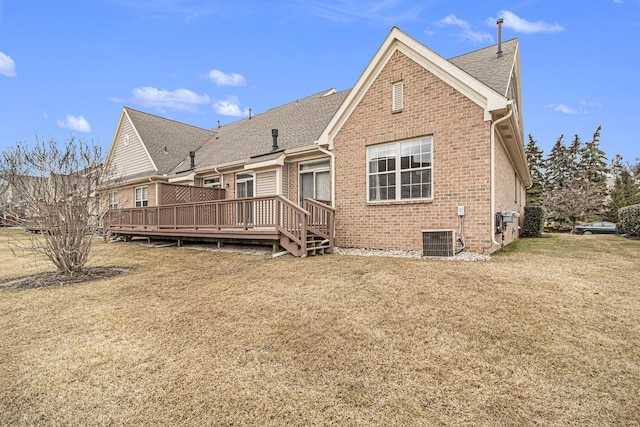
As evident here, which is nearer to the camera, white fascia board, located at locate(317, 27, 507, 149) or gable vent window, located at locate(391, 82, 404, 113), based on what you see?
white fascia board, located at locate(317, 27, 507, 149)

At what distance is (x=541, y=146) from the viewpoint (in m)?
36.0

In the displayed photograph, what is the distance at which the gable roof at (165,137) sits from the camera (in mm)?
17891

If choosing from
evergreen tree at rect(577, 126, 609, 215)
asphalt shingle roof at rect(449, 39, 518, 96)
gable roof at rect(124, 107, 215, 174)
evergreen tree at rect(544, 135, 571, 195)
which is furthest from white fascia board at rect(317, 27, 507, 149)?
evergreen tree at rect(544, 135, 571, 195)

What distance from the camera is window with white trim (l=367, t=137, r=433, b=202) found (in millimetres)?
8484

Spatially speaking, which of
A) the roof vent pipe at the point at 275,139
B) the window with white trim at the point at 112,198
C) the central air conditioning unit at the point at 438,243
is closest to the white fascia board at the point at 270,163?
the roof vent pipe at the point at 275,139

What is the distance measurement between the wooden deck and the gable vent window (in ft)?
11.0

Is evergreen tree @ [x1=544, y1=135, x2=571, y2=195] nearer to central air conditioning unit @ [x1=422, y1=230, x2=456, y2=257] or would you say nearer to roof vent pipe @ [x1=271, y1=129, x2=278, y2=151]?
roof vent pipe @ [x1=271, y1=129, x2=278, y2=151]

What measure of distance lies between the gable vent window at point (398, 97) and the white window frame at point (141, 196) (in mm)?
14673

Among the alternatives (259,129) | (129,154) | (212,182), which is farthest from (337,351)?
(129,154)

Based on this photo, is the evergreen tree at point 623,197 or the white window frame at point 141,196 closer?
the white window frame at point 141,196

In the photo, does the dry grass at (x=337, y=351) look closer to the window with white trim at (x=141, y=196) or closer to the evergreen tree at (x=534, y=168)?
the window with white trim at (x=141, y=196)

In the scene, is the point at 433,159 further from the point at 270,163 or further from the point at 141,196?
the point at 141,196

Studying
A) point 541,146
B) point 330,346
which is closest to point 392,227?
point 330,346

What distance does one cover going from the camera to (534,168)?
33781mm
